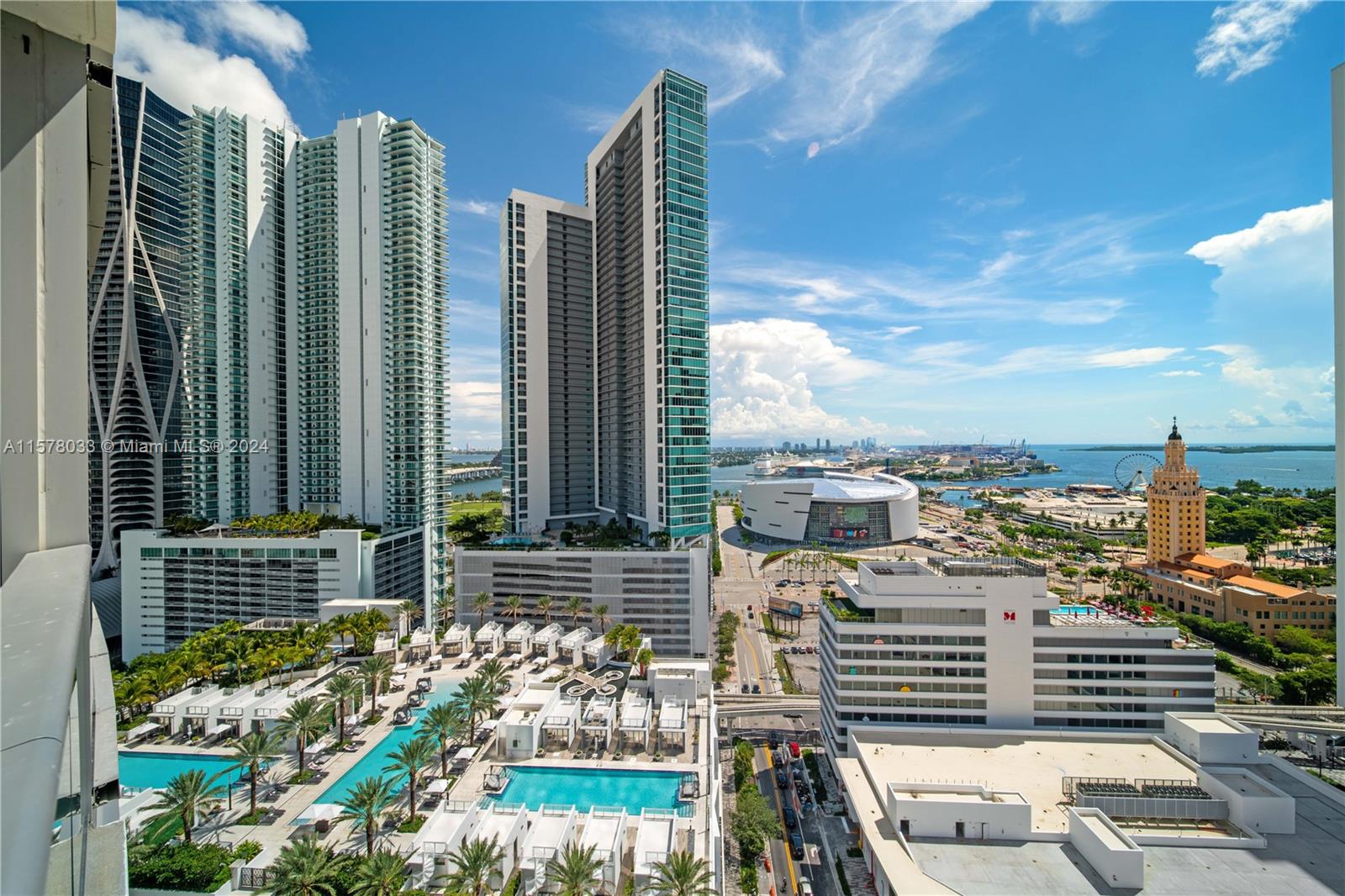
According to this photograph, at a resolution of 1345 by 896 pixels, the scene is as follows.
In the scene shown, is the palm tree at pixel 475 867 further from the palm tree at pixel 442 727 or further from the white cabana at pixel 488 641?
the white cabana at pixel 488 641

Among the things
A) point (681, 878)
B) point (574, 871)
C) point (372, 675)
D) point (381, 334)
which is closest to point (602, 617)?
point (372, 675)

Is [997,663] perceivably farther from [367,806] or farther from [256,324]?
[256,324]

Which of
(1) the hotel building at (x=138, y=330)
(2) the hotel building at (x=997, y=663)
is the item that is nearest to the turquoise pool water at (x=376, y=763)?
(2) the hotel building at (x=997, y=663)

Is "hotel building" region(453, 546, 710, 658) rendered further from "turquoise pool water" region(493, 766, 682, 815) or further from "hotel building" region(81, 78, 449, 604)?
"turquoise pool water" region(493, 766, 682, 815)

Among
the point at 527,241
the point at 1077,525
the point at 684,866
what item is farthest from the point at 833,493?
the point at 684,866

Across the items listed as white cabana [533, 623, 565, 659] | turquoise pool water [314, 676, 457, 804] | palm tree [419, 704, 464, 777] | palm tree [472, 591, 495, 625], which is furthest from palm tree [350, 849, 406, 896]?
palm tree [472, 591, 495, 625]
